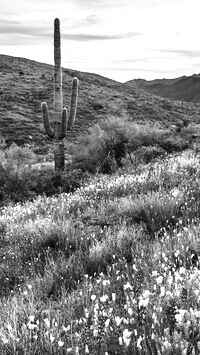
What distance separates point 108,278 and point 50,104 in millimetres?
36676

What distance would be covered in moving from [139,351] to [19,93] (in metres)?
40.0

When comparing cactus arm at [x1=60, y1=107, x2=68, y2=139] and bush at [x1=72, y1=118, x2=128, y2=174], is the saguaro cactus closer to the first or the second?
cactus arm at [x1=60, y1=107, x2=68, y2=139]

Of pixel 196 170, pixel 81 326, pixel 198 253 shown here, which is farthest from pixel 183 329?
pixel 196 170

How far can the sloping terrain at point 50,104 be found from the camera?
31.7 metres

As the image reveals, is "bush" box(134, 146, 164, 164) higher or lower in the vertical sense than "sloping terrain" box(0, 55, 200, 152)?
lower

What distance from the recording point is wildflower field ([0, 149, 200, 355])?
2.69 metres

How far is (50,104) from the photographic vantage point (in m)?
39.4

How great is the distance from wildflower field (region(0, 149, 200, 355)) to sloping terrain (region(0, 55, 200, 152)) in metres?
19.9

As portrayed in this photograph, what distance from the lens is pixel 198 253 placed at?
4.25 meters

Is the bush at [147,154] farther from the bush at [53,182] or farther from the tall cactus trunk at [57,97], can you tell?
the tall cactus trunk at [57,97]

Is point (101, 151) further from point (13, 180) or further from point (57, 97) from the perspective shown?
point (13, 180)

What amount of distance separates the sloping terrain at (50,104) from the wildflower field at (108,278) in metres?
19.9

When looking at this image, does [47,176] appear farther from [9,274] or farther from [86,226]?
[9,274]

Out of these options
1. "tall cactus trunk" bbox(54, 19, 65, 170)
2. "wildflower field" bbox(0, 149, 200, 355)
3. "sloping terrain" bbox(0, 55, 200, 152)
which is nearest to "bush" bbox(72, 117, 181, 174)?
"tall cactus trunk" bbox(54, 19, 65, 170)
